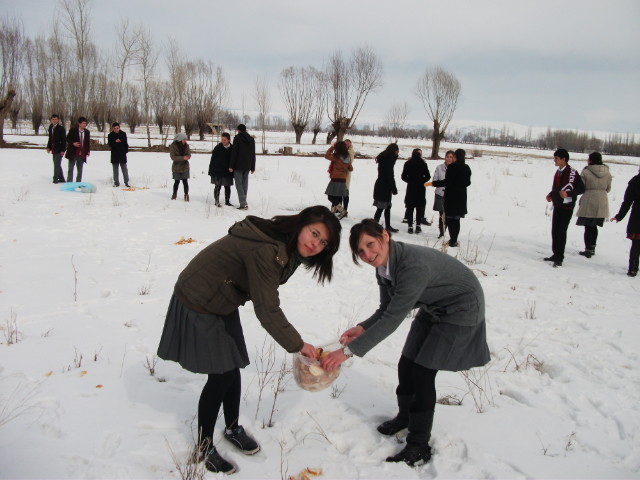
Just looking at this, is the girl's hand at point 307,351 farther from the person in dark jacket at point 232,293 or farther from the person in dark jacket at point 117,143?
the person in dark jacket at point 117,143

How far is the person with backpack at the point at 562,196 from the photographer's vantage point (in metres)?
6.64

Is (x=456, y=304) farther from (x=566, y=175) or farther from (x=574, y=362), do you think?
(x=566, y=175)

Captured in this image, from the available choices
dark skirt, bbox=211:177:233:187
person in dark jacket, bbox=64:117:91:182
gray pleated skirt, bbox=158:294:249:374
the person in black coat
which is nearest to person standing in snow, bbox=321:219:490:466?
gray pleated skirt, bbox=158:294:249:374

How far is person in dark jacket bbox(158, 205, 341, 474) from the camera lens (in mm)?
2047

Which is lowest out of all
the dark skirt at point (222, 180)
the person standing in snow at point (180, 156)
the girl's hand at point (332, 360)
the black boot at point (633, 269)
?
the black boot at point (633, 269)

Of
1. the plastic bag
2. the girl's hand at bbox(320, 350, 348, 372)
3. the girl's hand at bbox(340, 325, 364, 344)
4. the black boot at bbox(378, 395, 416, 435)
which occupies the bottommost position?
the black boot at bbox(378, 395, 416, 435)

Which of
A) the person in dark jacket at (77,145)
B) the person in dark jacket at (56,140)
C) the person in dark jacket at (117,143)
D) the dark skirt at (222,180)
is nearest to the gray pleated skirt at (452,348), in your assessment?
the dark skirt at (222,180)

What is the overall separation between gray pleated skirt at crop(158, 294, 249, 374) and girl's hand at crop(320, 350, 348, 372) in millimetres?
474

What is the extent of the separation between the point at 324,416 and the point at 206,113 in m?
40.0

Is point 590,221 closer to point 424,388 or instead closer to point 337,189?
point 337,189

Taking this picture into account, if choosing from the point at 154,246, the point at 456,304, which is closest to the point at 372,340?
the point at 456,304

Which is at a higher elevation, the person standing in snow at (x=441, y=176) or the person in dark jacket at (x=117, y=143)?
the person in dark jacket at (x=117, y=143)

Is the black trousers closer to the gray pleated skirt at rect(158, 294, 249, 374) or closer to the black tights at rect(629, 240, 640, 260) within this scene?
the black tights at rect(629, 240, 640, 260)

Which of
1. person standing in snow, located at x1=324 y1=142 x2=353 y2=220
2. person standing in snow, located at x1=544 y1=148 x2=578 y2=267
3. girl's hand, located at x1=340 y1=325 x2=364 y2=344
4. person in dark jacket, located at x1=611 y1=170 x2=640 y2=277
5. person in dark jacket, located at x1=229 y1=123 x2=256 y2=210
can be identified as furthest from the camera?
person in dark jacket, located at x1=229 y1=123 x2=256 y2=210
